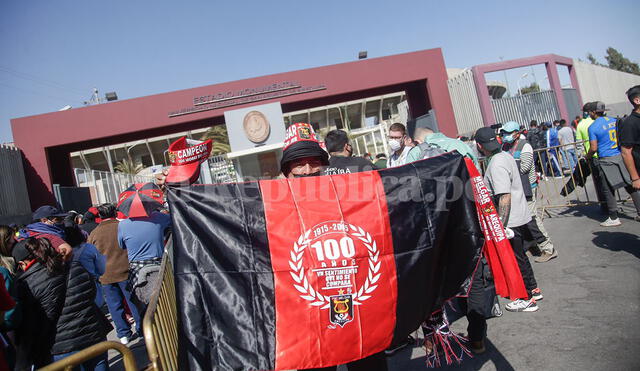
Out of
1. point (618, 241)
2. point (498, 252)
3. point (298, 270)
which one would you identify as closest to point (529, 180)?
point (618, 241)

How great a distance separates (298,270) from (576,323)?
9.46 feet

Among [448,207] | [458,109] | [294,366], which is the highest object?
[458,109]

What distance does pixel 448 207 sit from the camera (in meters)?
2.97

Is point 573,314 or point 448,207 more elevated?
point 448,207

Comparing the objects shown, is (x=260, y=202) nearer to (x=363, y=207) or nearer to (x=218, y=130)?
(x=363, y=207)

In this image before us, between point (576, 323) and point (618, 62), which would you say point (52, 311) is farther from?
point (618, 62)

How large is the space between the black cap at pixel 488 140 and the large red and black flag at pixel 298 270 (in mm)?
2208

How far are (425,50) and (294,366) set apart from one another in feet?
52.5

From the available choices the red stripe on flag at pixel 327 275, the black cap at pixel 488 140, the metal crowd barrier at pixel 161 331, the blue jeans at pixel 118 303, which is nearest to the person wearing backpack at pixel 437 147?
the black cap at pixel 488 140

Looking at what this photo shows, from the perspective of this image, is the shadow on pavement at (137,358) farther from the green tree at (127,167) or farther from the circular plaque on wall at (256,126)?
Answer: the green tree at (127,167)

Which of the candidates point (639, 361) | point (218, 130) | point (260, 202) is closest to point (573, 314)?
point (639, 361)

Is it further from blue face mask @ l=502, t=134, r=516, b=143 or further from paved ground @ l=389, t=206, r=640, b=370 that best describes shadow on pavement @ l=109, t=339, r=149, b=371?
blue face mask @ l=502, t=134, r=516, b=143

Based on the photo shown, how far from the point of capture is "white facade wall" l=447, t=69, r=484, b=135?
1639 cm

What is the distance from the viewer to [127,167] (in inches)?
1689
